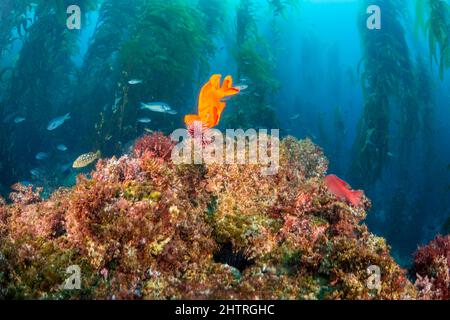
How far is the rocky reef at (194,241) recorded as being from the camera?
245 cm

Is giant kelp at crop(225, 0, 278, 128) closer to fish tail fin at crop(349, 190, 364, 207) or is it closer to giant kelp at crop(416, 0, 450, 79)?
giant kelp at crop(416, 0, 450, 79)

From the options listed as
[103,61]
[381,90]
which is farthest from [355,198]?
[103,61]

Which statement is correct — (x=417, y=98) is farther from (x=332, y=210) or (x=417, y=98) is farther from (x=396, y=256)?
(x=332, y=210)

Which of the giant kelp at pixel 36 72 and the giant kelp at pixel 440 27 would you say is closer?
the giant kelp at pixel 440 27

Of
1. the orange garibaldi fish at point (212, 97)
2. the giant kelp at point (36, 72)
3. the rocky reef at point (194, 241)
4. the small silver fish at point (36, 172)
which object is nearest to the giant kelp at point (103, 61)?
the giant kelp at point (36, 72)

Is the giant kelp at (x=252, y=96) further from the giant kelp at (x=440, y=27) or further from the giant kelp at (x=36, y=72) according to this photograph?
the giant kelp at (x=36, y=72)

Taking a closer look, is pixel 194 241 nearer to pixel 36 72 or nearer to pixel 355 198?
pixel 355 198

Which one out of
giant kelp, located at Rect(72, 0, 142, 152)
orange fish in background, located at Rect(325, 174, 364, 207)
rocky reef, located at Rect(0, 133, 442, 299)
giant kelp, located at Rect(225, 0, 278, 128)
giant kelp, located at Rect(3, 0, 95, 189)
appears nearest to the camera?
rocky reef, located at Rect(0, 133, 442, 299)

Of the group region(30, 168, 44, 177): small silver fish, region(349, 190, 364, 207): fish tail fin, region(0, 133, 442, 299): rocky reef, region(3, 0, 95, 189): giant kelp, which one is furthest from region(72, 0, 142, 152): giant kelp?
region(349, 190, 364, 207): fish tail fin

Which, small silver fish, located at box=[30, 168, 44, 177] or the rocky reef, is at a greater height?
small silver fish, located at box=[30, 168, 44, 177]

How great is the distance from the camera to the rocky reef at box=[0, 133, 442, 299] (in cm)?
245

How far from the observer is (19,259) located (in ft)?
8.25
